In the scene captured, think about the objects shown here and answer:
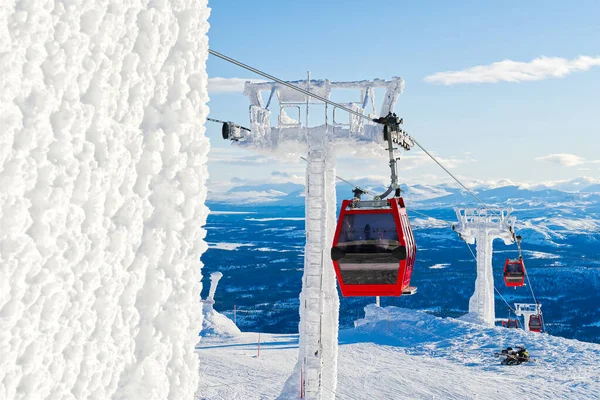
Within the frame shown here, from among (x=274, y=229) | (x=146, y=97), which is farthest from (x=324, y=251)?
(x=274, y=229)

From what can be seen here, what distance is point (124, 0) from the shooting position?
3.23 ft

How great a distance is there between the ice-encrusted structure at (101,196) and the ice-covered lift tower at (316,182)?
8.02 meters

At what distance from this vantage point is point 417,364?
49.3ft

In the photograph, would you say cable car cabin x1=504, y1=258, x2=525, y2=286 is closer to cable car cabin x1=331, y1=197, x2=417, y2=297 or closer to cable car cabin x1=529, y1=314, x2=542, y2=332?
cable car cabin x1=529, y1=314, x2=542, y2=332

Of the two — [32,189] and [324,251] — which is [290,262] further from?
[32,189]

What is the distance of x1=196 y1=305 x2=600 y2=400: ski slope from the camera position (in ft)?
41.0

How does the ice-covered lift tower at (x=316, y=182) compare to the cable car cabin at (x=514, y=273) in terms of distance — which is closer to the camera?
the ice-covered lift tower at (x=316, y=182)

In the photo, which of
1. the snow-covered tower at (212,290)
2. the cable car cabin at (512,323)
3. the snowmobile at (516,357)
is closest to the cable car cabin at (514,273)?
the cable car cabin at (512,323)

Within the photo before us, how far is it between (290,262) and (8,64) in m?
93.4

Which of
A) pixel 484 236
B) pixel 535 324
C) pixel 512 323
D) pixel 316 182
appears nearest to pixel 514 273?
pixel 484 236

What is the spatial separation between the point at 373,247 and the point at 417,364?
8.38 m

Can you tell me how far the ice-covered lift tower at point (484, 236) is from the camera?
22.1 metres

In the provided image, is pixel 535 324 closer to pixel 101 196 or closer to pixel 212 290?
pixel 212 290

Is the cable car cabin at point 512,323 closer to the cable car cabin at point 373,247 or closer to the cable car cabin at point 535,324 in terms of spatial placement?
the cable car cabin at point 535,324
